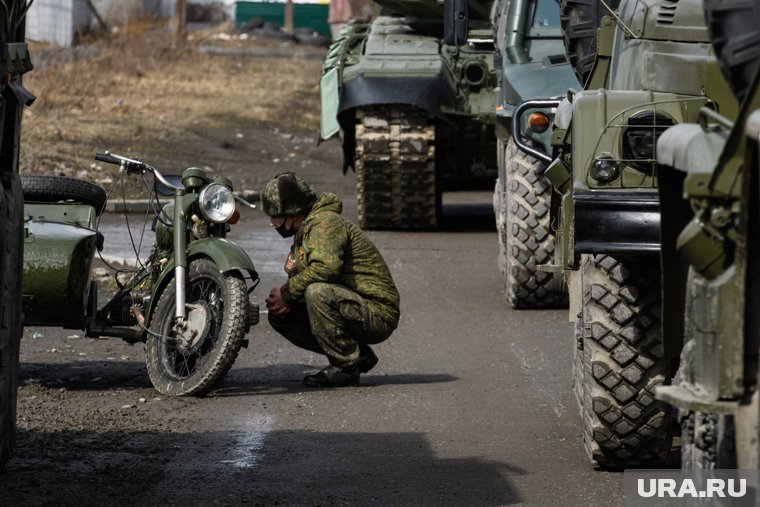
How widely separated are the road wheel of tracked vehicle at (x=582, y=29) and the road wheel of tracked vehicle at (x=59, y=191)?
2.57 metres

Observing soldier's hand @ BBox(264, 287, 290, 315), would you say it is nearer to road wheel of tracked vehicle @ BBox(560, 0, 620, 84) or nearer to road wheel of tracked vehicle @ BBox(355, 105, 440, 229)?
road wheel of tracked vehicle @ BBox(560, 0, 620, 84)

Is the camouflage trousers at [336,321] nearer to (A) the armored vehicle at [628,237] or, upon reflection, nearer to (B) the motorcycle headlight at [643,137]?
(A) the armored vehicle at [628,237]

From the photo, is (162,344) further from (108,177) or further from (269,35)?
(269,35)

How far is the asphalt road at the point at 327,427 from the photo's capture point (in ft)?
18.9

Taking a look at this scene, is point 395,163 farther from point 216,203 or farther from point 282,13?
point 282,13

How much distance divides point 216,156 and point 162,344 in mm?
13180

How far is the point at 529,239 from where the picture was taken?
1078 cm

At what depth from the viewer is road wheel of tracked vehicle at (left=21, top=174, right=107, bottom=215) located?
8.36 m

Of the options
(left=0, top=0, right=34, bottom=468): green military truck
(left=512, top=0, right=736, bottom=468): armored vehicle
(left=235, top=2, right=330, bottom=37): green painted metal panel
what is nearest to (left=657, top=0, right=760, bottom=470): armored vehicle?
(left=512, top=0, right=736, bottom=468): armored vehicle

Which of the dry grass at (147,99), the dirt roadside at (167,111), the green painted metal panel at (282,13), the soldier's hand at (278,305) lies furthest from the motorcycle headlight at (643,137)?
the green painted metal panel at (282,13)

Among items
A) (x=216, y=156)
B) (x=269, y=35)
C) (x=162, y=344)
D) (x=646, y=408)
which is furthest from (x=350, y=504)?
(x=269, y=35)

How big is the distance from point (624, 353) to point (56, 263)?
3163 millimetres

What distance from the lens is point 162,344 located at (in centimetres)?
794

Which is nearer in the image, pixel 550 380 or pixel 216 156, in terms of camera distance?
pixel 550 380
